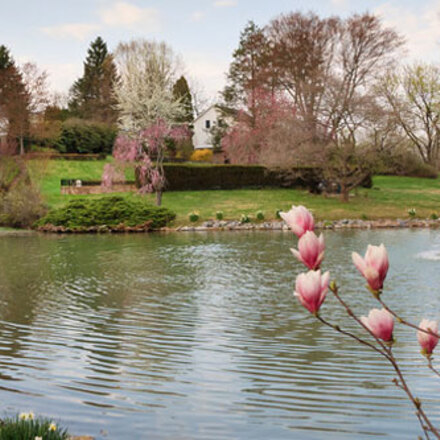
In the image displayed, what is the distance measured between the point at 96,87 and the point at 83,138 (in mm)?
20505

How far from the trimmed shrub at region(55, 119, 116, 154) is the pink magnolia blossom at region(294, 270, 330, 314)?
135 ft

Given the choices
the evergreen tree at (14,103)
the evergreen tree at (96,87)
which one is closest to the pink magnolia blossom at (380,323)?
the evergreen tree at (14,103)

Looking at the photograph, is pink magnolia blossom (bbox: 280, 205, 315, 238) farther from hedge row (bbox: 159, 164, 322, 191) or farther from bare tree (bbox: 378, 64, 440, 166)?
bare tree (bbox: 378, 64, 440, 166)

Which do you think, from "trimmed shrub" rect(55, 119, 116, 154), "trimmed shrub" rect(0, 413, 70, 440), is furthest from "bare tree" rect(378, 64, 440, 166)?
"trimmed shrub" rect(0, 413, 70, 440)

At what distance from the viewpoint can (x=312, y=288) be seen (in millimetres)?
1751

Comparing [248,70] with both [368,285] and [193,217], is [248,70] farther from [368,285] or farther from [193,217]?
[368,285]

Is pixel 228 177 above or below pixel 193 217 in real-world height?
above

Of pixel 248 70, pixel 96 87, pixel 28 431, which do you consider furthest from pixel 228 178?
pixel 96 87

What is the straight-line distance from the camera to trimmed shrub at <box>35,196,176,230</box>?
79.7ft

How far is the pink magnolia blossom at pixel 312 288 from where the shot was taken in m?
1.75

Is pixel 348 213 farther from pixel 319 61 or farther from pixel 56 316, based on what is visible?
pixel 56 316

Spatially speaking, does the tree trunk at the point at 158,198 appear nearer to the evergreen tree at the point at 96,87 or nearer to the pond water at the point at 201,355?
the pond water at the point at 201,355

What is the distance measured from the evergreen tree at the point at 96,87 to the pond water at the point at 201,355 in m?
47.1

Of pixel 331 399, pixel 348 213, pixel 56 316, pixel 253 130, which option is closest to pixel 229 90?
pixel 253 130
